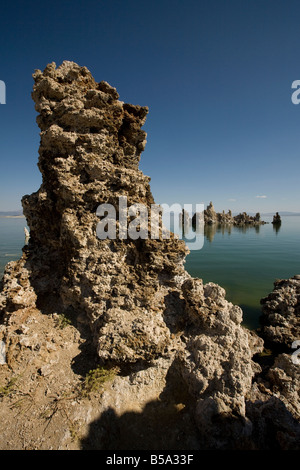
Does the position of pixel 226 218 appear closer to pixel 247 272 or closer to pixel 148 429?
pixel 247 272

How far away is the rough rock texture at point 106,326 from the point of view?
3.49 m

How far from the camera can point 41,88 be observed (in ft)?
17.9

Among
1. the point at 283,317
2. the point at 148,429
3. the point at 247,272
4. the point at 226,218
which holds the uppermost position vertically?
the point at 226,218

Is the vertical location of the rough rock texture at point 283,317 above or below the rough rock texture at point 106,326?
below

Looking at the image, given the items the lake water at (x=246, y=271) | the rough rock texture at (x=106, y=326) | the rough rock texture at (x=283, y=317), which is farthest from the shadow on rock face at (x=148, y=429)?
the lake water at (x=246, y=271)

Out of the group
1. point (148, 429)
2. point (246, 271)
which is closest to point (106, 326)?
point (148, 429)

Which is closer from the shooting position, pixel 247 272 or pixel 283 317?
pixel 283 317

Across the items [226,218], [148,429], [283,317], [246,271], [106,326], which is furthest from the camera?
[226,218]

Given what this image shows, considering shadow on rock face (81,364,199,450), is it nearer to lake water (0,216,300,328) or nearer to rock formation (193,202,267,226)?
lake water (0,216,300,328)

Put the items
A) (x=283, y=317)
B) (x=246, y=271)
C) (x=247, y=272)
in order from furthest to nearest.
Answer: (x=246, y=271)
(x=247, y=272)
(x=283, y=317)

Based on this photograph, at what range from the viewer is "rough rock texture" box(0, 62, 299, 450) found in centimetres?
349

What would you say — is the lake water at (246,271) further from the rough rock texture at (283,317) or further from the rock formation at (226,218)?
the rock formation at (226,218)

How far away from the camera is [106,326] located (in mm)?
4500
